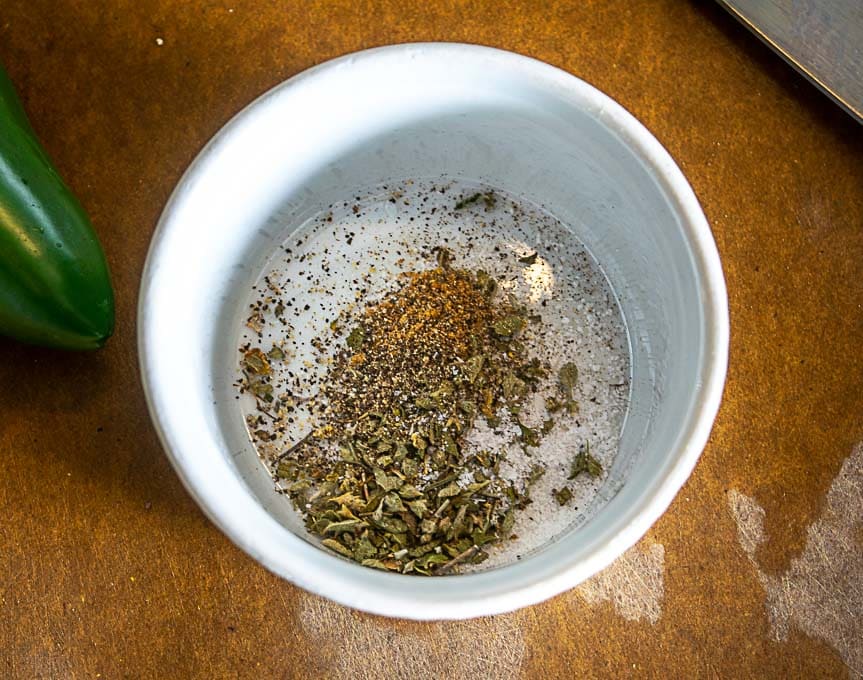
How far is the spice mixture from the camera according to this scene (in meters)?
0.70

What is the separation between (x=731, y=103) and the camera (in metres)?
0.81

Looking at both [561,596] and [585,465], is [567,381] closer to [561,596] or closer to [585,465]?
[585,465]

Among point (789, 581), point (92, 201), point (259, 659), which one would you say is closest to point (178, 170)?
point (92, 201)

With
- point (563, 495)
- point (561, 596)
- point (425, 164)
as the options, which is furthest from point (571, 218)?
point (561, 596)

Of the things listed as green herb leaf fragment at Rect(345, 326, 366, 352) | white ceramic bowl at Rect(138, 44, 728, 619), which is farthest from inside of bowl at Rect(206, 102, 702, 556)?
green herb leaf fragment at Rect(345, 326, 366, 352)

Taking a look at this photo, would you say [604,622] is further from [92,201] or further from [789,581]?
[92,201]

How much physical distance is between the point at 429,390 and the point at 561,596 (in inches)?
9.4

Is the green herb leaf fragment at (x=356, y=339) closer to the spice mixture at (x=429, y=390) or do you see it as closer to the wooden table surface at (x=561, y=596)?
the spice mixture at (x=429, y=390)

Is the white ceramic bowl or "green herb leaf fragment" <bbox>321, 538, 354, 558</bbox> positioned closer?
the white ceramic bowl

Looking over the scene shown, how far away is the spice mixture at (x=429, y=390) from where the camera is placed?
2.28ft

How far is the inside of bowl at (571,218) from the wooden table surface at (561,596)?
0.11 meters

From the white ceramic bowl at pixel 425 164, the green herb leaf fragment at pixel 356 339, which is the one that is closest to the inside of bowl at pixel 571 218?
the white ceramic bowl at pixel 425 164

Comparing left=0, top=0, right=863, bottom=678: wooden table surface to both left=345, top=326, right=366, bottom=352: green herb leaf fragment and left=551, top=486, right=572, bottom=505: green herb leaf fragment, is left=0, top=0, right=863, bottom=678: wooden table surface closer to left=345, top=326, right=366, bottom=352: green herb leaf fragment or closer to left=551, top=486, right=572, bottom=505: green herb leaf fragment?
left=551, top=486, right=572, bottom=505: green herb leaf fragment

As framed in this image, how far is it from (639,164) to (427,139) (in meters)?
0.20
